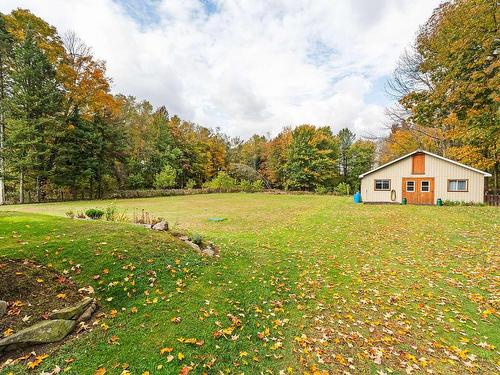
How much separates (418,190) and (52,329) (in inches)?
936

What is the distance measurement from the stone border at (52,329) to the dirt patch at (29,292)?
0.12 metres

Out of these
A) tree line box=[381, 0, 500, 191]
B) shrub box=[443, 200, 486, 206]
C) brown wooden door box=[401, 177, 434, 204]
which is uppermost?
tree line box=[381, 0, 500, 191]

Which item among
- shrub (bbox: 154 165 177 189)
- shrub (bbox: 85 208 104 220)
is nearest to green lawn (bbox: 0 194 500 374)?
shrub (bbox: 85 208 104 220)

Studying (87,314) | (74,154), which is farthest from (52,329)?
(74,154)

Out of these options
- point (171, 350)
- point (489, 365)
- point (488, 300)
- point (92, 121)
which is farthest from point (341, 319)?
point (92, 121)

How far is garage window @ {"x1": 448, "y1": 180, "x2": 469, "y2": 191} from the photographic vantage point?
18.7 meters

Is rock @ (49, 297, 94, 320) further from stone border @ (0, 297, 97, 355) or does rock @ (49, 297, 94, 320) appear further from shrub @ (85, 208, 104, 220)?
shrub @ (85, 208, 104, 220)

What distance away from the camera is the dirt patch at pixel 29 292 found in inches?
120

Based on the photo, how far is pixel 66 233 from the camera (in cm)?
545

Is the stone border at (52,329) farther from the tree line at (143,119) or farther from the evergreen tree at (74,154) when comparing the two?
the evergreen tree at (74,154)

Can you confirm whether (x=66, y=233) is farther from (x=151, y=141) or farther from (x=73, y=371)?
(x=151, y=141)

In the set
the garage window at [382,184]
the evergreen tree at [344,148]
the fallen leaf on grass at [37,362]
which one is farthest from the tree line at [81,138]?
the fallen leaf on grass at [37,362]

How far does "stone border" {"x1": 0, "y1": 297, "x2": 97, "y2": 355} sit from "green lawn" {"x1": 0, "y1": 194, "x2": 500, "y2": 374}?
0.25 meters

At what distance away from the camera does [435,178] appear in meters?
19.5
